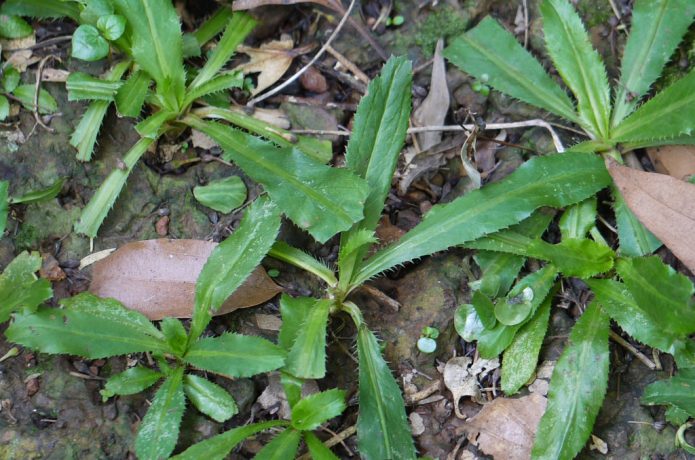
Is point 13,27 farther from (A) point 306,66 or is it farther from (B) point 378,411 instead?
(B) point 378,411

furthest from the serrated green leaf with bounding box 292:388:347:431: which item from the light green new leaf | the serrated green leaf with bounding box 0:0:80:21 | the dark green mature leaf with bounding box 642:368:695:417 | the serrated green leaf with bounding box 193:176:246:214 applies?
the serrated green leaf with bounding box 0:0:80:21

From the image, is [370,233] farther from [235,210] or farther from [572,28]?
[572,28]

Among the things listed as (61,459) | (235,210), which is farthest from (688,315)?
(61,459)

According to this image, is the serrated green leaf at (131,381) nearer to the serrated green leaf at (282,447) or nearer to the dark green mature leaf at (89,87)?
the serrated green leaf at (282,447)

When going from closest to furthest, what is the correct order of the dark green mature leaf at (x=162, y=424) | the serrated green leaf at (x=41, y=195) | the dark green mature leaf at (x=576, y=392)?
the dark green mature leaf at (x=162, y=424), the dark green mature leaf at (x=576, y=392), the serrated green leaf at (x=41, y=195)

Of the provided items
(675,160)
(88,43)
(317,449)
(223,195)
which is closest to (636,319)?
(675,160)

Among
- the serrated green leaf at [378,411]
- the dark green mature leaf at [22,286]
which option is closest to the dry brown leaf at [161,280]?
the dark green mature leaf at [22,286]

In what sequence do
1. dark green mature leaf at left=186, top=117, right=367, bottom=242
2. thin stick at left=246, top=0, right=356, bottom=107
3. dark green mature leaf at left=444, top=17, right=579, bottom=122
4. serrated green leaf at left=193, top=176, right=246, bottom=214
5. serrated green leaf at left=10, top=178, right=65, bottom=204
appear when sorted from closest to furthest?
dark green mature leaf at left=186, top=117, right=367, bottom=242, serrated green leaf at left=10, top=178, right=65, bottom=204, serrated green leaf at left=193, top=176, right=246, bottom=214, dark green mature leaf at left=444, top=17, right=579, bottom=122, thin stick at left=246, top=0, right=356, bottom=107

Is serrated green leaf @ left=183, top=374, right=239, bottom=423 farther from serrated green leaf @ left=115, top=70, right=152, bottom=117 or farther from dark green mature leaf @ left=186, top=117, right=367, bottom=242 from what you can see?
A: serrated green leaf @ left=115, top=70, right=152, bottom=117
